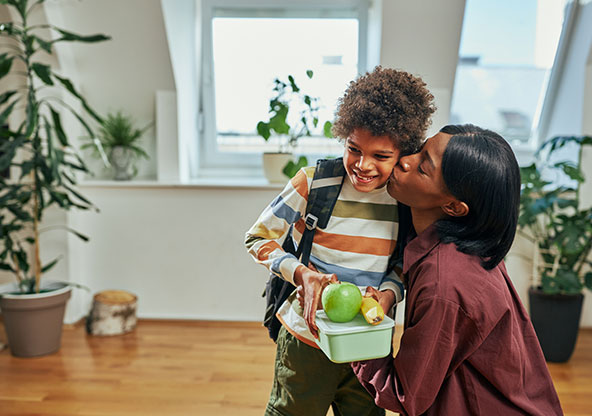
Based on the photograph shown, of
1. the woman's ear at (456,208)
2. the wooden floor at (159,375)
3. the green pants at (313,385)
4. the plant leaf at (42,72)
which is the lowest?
the wooden floor at (159,375)

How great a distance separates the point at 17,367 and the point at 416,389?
2.21m

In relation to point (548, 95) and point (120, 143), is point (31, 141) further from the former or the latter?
point (548, 95)

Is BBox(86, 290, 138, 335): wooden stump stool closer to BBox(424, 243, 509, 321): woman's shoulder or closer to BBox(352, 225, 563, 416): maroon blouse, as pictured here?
BBox(352, 225, 563, 416): maroon blouse

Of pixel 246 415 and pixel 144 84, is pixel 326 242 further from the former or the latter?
pixel 144 84

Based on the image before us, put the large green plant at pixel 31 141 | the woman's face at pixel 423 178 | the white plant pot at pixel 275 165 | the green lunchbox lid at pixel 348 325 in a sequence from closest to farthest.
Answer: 1. the green lunchbox lid at pixel 348 325
2. the woman's face at pixel 423 178
3. the large green plant at pixel 31 141
4. the white plant pot at pixel 275 165

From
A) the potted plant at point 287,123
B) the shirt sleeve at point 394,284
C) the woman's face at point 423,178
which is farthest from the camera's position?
the potted plant at point 287,123

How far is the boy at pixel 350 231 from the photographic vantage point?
3.37ft

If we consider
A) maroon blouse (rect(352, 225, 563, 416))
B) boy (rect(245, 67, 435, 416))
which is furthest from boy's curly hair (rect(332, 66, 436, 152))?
maroon blouse (rect(352, 225, 563, 416))

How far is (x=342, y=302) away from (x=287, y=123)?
2025mm

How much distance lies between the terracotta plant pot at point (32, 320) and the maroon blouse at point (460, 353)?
2090 millimetres

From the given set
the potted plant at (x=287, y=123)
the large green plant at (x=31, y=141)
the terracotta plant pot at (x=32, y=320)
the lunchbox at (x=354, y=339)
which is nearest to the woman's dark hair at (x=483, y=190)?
the lunchbox at (x=354, y=339)

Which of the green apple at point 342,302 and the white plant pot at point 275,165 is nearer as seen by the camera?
the green apple at point 342,302

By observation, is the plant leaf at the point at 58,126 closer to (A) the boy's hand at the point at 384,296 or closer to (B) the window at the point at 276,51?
(B) the window at the point at 276,51

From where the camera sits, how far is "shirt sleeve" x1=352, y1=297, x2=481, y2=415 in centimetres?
90
